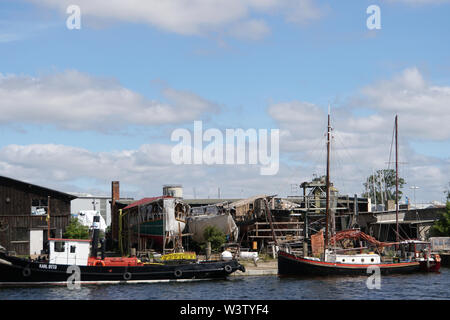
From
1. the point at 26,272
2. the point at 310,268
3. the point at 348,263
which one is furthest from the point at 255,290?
the point at 26,272

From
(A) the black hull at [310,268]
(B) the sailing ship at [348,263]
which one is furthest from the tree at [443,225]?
(A) the black hull at [310,268]

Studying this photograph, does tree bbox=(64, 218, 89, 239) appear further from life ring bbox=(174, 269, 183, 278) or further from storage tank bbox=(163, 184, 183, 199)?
life ring bbox=(174, 269, 183, 278)

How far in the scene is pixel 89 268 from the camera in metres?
49.2

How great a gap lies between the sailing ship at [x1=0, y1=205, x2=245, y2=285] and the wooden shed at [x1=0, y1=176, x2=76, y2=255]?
57.0 feet

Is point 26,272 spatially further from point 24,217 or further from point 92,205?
point 92,205

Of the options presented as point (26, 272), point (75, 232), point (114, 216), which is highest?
point (114, 216)

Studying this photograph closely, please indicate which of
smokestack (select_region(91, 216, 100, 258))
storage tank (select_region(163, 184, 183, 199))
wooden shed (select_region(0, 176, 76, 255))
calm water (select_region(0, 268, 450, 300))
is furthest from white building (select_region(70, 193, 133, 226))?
calm water (select_region(0, 268, 450, 300))

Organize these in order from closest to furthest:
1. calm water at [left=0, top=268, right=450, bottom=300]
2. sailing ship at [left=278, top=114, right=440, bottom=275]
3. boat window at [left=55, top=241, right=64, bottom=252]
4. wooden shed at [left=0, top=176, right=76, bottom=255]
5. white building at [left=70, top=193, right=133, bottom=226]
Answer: calm water at [left=0, top=268, right=450, bottom=300], boat window at [left=55, top=241, right=64, bottom=252], sailing ship at [left=278, top=114, right=440, bottom=275], wooden shed at [left=0, top=176, right=76, bottom=255], white building at [left=70, top=193, right=133, bottom=226]

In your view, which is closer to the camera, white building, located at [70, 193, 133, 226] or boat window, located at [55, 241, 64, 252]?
boat window, located at [55, 241, 64, 252]

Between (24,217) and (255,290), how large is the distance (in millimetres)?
33492

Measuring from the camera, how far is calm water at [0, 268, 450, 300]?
42.5 meters

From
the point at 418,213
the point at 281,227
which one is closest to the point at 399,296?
the point at 281,227
